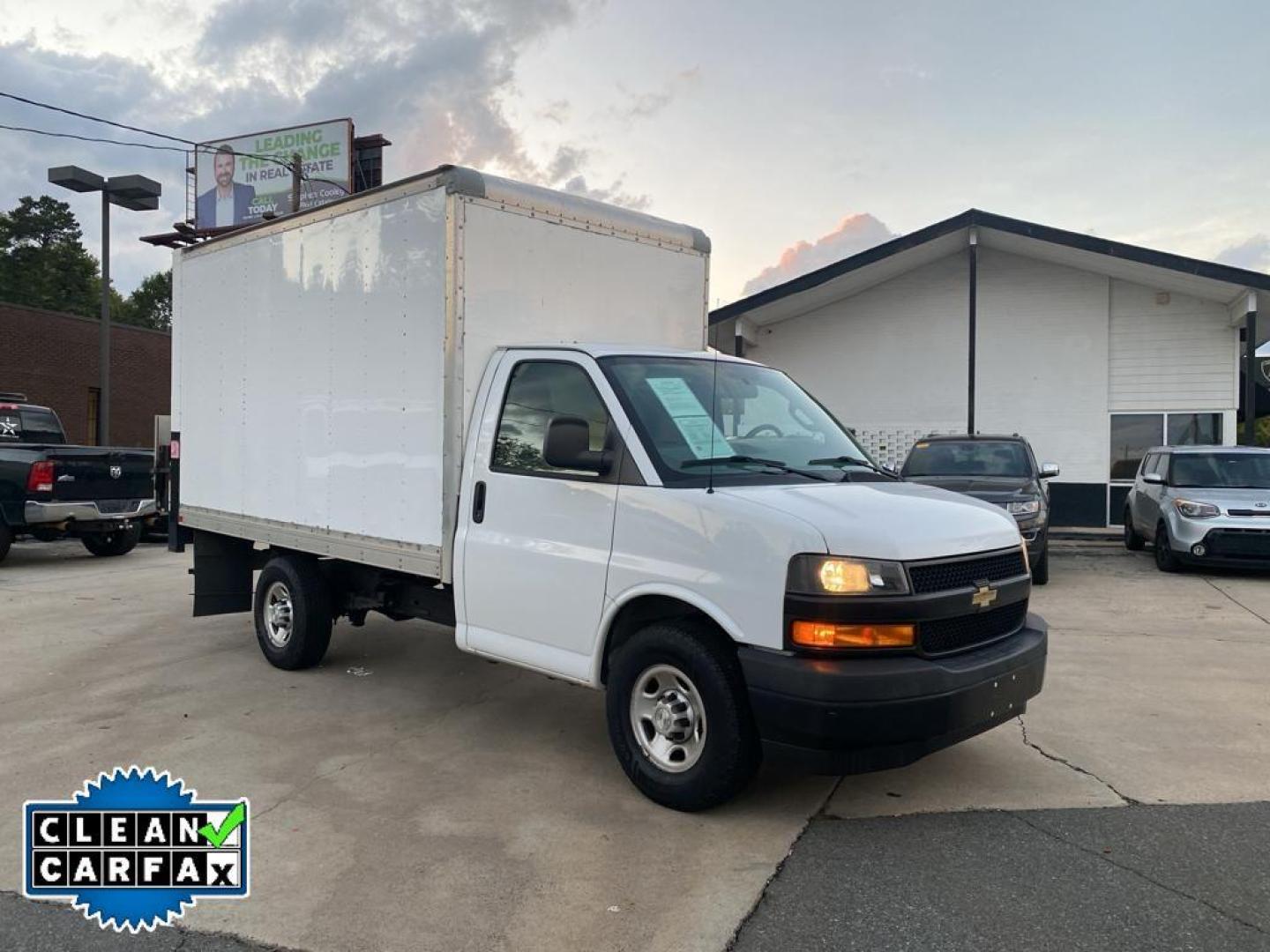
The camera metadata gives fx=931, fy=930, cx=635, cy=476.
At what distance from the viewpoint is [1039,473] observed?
11664 millimetres

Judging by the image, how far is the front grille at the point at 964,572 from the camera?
3801 mm

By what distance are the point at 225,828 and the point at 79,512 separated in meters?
10.1

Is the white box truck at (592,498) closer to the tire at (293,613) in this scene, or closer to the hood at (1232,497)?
the tire at (293,613)

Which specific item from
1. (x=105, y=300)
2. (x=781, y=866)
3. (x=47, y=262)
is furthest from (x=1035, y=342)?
(x=47, y=262)

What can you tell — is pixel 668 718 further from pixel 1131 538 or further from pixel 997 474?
pixel 1131 538

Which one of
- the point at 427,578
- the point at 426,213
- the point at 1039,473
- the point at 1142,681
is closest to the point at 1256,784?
the point at 1142,681

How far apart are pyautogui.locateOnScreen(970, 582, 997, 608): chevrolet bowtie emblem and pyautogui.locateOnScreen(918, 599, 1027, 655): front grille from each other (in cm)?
5

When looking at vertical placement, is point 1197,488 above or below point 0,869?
above

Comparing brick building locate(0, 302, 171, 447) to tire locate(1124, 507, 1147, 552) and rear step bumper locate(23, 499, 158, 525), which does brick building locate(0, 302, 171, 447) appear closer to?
rear step bumper locate(23, 499, 158, 525)

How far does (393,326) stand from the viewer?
5.50 meters

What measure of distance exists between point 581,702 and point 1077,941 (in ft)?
11.3

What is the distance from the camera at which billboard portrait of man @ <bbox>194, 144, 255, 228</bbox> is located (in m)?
33.1

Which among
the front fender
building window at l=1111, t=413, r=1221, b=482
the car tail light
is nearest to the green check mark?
the front fender

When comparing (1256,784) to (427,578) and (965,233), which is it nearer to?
(427,578)
